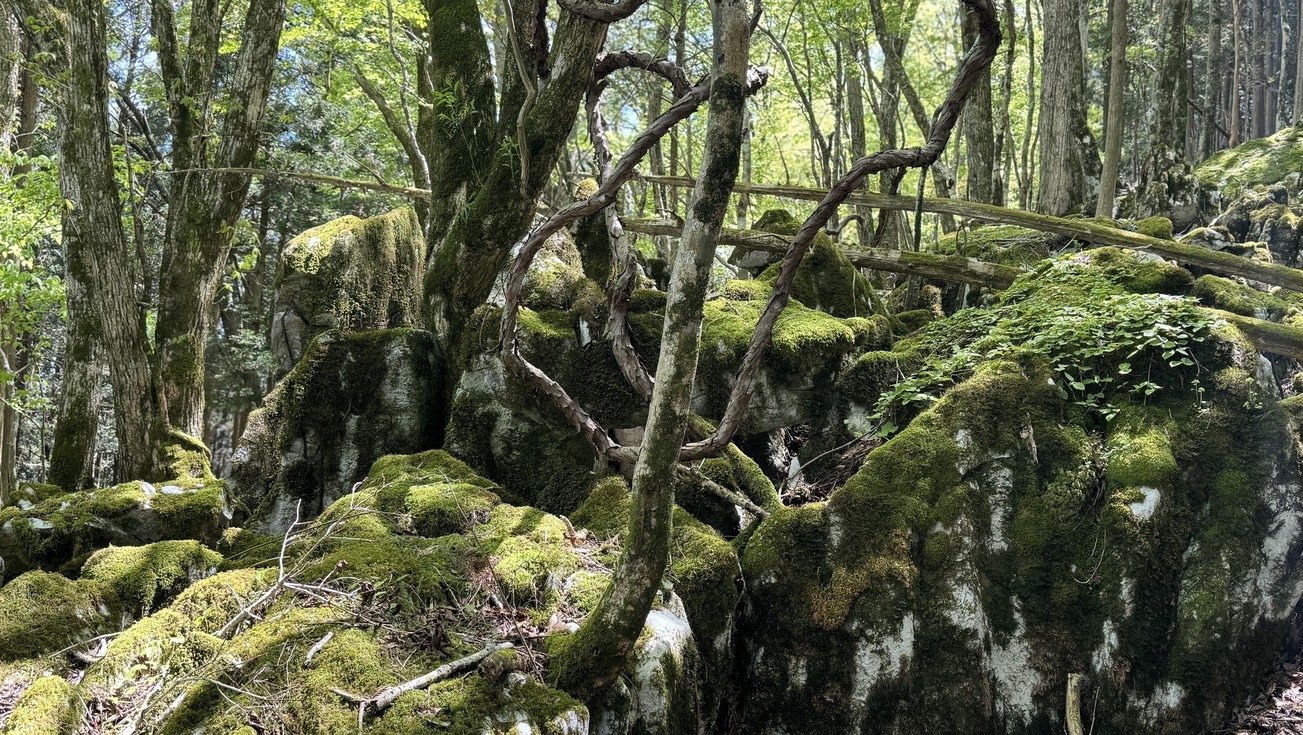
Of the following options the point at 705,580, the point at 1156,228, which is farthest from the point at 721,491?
the point at 1156,228

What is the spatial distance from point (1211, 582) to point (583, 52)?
5.91m

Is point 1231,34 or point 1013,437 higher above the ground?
point 1231,34

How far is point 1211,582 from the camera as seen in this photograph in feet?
17.0

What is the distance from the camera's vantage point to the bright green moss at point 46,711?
140 inches

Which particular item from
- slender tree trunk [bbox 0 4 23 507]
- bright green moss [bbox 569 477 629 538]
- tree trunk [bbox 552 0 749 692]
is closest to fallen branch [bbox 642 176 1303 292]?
bright green moss [bbox 569 477 629 538]

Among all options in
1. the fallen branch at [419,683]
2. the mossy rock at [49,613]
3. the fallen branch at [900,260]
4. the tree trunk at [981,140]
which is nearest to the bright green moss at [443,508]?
the fallen branch at [419,683]

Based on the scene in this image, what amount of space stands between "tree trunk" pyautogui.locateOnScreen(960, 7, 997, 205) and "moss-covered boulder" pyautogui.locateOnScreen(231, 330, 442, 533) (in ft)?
30.4

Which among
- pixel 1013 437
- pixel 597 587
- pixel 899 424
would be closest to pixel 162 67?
pixel 597 587

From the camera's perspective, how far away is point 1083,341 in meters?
6.30

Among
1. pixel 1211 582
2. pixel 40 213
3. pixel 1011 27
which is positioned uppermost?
pixel 1011 27

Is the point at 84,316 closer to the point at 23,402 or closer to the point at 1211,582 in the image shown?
the point at 23,402

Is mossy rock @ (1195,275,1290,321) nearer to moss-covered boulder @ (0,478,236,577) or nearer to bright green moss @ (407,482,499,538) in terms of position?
bright green moss @ (407,482,499,538)

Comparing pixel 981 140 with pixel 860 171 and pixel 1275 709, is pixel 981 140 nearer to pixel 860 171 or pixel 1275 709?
pixel 1275 709

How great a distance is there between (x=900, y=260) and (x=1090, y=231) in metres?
1.96
